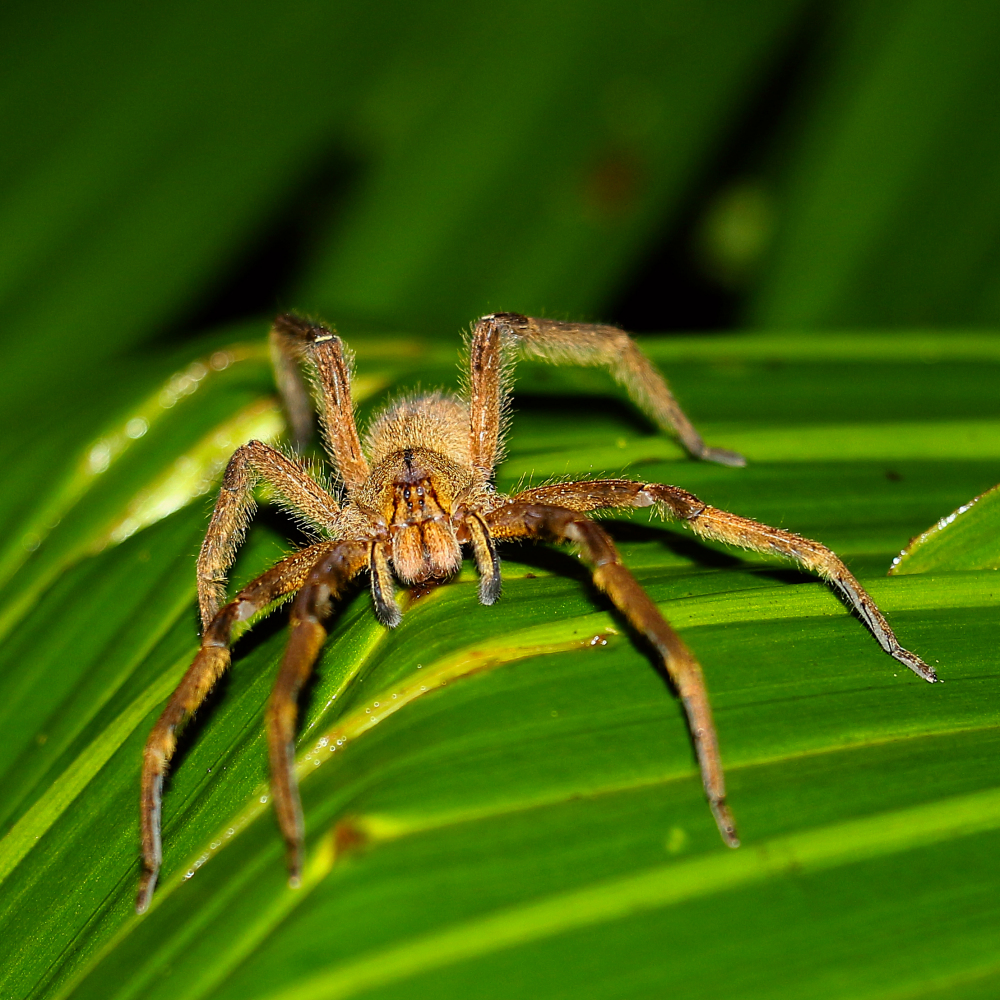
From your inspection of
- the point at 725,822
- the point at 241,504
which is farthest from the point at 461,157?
the point at 725,822

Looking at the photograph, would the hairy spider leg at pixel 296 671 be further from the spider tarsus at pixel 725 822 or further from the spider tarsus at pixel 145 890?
the spider tarsus at pixel 725 822

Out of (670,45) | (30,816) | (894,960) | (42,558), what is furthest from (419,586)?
(670,45)

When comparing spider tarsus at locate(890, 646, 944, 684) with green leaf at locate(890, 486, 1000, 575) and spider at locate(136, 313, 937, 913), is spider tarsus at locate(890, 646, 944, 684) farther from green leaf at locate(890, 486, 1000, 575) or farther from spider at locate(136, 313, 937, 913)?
green leaf at locate(890, 486, 1000, 575)

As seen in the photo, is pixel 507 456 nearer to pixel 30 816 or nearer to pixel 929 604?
pixel 929 604

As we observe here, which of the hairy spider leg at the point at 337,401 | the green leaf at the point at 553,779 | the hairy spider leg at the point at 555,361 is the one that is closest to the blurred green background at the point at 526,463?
the green leaf at the point at 553,779

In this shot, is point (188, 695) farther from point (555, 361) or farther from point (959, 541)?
point (959, 541)

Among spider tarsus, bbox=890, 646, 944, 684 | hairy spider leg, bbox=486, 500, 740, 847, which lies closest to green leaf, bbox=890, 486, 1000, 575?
spider tarsus, bbox=890, 646, 944, 684
